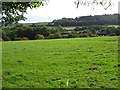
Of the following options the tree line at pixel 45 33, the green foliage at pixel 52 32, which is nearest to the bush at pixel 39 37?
the tree line at pixel 45 33

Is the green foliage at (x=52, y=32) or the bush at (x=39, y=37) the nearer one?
the bush at (x=39, y=37)

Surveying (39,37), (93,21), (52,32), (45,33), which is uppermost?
(93,21)

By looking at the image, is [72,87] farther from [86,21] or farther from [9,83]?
[86,21]

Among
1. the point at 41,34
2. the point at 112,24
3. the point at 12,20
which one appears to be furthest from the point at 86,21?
the point at 12,20

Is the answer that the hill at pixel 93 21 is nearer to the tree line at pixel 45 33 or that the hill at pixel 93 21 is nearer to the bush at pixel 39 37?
the tree line at pixel 45 33

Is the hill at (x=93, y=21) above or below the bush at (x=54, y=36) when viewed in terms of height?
above

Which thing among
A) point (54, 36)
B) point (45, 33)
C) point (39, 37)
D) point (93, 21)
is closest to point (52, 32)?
point (45, 33)

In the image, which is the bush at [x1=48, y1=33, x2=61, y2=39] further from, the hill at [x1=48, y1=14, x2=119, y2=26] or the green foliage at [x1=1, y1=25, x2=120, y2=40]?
the hill at [x1=48, y1=14, x2=119, y2=26]

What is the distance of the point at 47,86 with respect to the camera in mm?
14023

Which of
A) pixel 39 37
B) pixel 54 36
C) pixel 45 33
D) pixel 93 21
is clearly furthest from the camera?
pixel 93 21

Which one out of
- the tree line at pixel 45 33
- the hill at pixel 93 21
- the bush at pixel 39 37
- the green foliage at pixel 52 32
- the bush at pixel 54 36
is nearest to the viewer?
the bush at pixel 39 37

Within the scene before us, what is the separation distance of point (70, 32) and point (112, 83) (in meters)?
75.3

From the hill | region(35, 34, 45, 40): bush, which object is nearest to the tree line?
region(35, 34, 45, 40): bush

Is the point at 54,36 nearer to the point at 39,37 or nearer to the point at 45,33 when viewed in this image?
the point at 39,37
